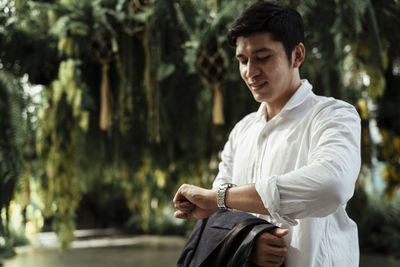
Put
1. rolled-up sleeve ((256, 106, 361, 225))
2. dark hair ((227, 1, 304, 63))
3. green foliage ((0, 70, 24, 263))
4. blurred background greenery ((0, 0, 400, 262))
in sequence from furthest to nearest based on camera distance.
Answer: blurred background greenery ((0, 0, 400, 262))
green foliage ((0, 70, 24, 263))
dark hair ((227, 1, 304, 63))
rolled-up sleeve ((256, 106, 361, 225))

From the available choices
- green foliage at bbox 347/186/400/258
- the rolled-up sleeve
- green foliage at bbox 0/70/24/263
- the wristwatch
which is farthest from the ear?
green foliage at bbox 347/186/400/258

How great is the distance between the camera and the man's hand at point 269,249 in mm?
683

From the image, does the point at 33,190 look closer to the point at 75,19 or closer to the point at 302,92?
the point at 75,19

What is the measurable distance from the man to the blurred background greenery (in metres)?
0.87

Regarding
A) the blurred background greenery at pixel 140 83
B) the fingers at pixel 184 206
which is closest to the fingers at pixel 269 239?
the fingers at pixel 184 206

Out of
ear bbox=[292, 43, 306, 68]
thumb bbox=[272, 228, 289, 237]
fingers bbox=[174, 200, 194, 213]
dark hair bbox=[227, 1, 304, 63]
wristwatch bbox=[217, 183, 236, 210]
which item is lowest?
thumb bbox=[272, 228, 289, 237]

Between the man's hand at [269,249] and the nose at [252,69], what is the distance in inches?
10.7

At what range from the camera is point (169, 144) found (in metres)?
2.69

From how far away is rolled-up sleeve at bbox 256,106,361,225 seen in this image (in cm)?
63

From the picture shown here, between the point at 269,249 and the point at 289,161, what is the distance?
0.52 feet

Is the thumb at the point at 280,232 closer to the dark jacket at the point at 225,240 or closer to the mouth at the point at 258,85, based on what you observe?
the dark jacket at the point at 225,240

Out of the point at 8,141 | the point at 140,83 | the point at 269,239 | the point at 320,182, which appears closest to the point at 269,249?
the point at 269,239

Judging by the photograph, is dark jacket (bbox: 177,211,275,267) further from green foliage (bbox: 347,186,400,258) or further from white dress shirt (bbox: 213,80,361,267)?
green foliage (bbox: 347,186,400,258)

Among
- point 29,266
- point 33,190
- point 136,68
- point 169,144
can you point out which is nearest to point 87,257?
point 29,266
